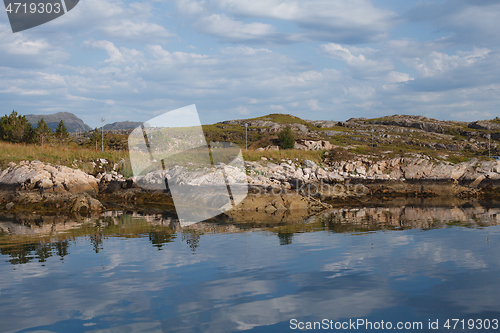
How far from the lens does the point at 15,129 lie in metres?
47.3

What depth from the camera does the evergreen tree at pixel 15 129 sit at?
47406 mm

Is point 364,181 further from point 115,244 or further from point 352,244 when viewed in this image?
point 115,244

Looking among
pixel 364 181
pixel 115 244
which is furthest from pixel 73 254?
pixel 364 181

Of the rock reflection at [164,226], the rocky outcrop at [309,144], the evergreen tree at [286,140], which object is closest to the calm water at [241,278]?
the rock reflection at [164,226]

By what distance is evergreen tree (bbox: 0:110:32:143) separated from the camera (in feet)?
156

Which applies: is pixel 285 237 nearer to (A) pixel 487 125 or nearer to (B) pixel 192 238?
(B) pixel 192 238

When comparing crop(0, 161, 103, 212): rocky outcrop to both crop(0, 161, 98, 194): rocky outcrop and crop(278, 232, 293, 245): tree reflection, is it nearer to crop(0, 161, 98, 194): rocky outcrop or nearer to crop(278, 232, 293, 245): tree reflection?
crop(0, 161, 98, 194): rocky outcrop

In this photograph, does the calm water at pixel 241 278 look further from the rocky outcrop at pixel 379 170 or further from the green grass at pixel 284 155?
the green grass at pixel 284 155

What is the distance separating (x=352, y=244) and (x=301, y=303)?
6098mm

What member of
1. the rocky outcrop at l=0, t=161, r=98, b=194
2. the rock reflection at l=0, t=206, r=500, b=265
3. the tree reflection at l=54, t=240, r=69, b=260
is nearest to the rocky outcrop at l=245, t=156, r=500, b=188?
the rock reflection at l=0, t=206, r=500, b=265

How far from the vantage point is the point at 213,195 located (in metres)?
25.2

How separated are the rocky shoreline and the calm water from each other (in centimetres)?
873

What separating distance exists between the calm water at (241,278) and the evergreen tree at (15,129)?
38470 millimetres

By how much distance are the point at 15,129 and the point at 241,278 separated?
163 ft
